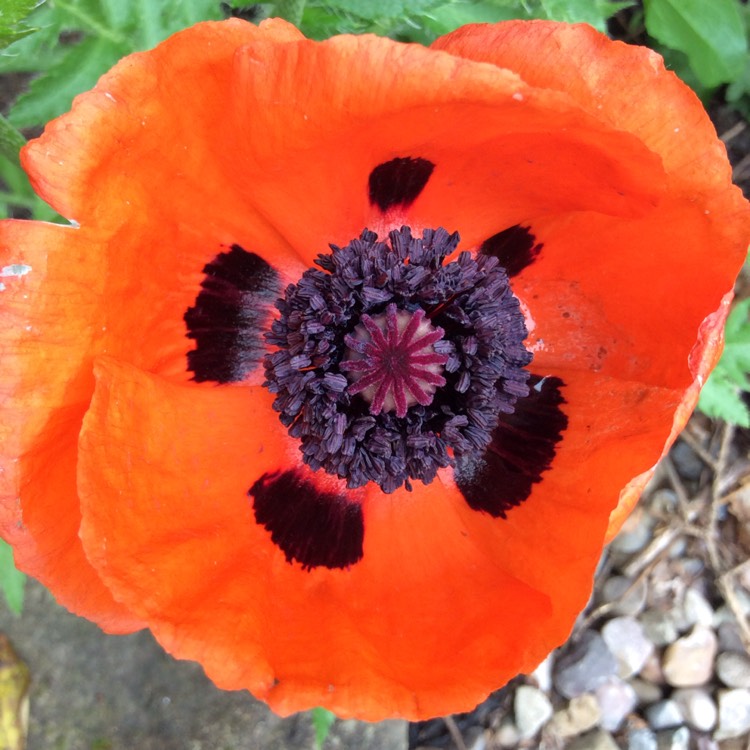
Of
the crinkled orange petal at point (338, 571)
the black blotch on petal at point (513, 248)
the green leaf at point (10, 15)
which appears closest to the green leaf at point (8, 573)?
the crinkled orange petal at point (338, 571)

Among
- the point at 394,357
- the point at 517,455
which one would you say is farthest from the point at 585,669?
the point at 394,357

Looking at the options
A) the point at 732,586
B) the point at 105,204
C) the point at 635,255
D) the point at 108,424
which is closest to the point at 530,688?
the point at 732,586

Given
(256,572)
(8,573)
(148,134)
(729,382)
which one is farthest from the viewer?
(729,382)

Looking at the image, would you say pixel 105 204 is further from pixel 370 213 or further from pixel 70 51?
pixel 70 51

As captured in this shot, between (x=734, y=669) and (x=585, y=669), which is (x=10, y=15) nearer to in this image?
(x=585, y=669)

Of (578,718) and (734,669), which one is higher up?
(734,669)

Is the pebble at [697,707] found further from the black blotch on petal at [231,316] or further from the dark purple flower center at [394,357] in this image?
the black blotch on petal at [231,316]
